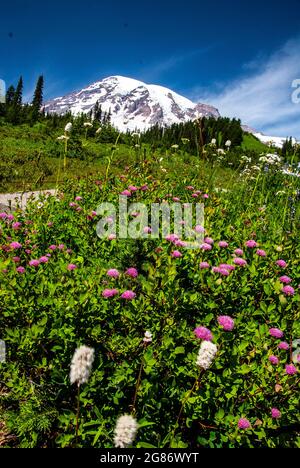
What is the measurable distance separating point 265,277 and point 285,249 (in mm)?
579

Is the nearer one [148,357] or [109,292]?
[148,357]

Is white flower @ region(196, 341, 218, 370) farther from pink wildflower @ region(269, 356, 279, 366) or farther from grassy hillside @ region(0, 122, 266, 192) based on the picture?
grassy hillside @ region(0, 122, 266, 192)

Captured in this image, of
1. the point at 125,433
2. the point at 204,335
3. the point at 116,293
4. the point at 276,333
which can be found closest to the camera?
the point at 125,433

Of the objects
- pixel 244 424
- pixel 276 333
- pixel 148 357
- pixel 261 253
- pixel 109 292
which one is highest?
pixel 261 253

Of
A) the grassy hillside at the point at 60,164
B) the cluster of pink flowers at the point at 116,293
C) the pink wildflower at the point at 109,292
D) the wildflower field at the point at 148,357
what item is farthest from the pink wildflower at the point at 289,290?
the grassy hillside at the point at 60,164

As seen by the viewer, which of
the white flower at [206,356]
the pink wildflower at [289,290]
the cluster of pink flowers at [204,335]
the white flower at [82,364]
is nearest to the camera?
the white flower at [82,364]

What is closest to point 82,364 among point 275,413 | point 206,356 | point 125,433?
point 125,433

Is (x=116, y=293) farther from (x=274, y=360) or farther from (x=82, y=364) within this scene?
(x=274, y=360)

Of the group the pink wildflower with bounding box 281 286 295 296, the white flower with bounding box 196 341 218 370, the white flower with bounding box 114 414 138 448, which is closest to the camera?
the white flower with bounding box 114 414 138 448

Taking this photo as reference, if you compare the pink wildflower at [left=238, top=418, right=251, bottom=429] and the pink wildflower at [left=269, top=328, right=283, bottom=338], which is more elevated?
the pink wildflower at [left=269, top=328, right=283, bottom=338]

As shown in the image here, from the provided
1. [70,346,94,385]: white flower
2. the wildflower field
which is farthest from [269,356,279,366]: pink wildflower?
[70,346,94,385]: white flower

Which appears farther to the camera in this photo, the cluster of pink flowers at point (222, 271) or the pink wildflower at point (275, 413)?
the cluster of pink flowers at point (222, 271)

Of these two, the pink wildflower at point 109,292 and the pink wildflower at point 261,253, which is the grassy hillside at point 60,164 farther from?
the pink wildflower at point 109,292
